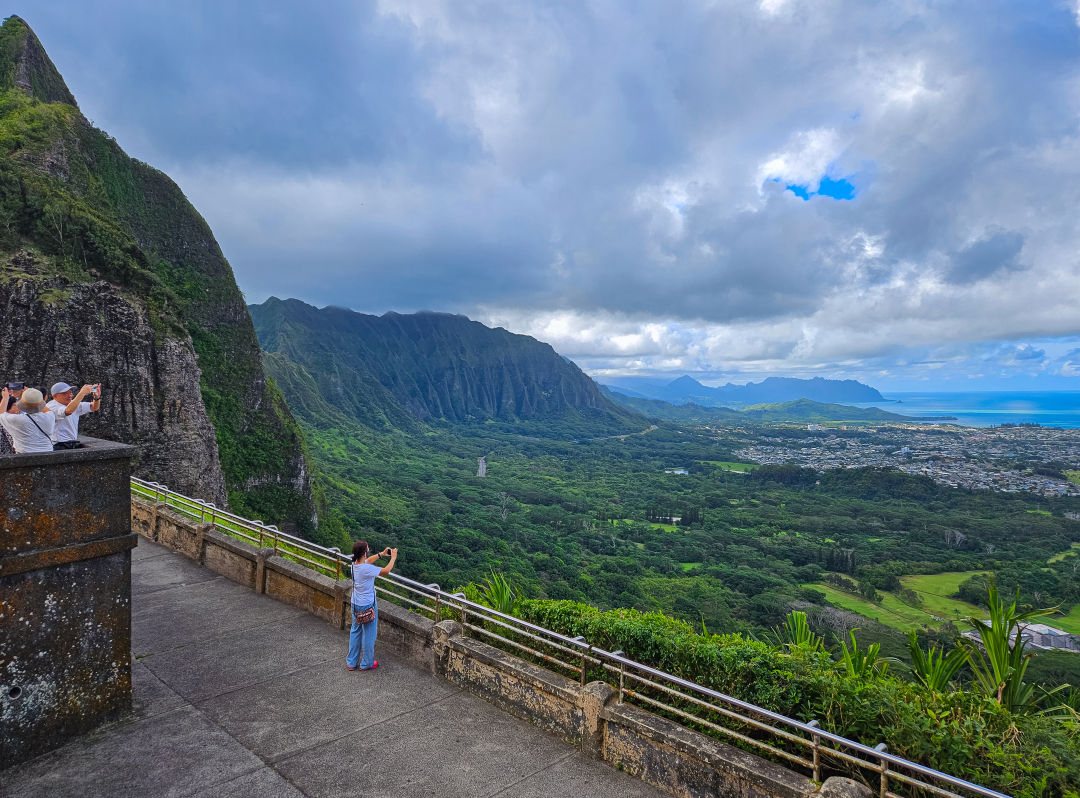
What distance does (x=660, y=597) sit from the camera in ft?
170

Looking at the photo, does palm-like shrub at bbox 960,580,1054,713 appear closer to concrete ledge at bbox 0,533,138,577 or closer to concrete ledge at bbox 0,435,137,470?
concrete ledge at bbox 0,533,138,577

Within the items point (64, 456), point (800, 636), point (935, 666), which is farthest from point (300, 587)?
point (935, 666)

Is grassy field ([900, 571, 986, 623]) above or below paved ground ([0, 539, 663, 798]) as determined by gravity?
below

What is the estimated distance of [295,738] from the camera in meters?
5.09

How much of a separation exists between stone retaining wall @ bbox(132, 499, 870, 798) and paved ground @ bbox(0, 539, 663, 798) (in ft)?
0.55

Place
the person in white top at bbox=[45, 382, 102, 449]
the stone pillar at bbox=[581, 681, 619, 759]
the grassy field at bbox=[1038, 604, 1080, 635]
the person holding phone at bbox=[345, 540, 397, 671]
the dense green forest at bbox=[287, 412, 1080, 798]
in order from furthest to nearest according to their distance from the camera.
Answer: the grassy field at bbox=[1038, 604, 1080, 635] → the person holding phone at bbox=[345, 540, 397, 671] → the person in white top at bbox=[45, 382, 102, 449] → the stone pillar at bbox=[581, 681, 619, 759] → the dense green forest at bbox=[287, 412, 1080, 798]

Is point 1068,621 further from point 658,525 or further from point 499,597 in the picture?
point 499,597

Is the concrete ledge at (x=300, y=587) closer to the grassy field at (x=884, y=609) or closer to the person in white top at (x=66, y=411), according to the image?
the person in white top at (x=66, y=411)

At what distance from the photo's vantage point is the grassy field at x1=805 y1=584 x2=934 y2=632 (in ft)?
168

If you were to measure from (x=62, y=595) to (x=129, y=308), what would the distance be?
53.4 m

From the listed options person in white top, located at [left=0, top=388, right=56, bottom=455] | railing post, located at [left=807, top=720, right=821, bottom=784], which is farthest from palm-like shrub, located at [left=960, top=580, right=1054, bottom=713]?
person in white top, located at [left=0, top=388, right=56, bottom=455]

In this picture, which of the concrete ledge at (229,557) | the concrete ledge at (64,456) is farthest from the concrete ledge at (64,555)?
the concrete ledge at (229,557)

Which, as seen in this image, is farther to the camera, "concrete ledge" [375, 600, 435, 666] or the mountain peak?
the mountain peak

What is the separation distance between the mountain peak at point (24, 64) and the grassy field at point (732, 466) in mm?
156747
